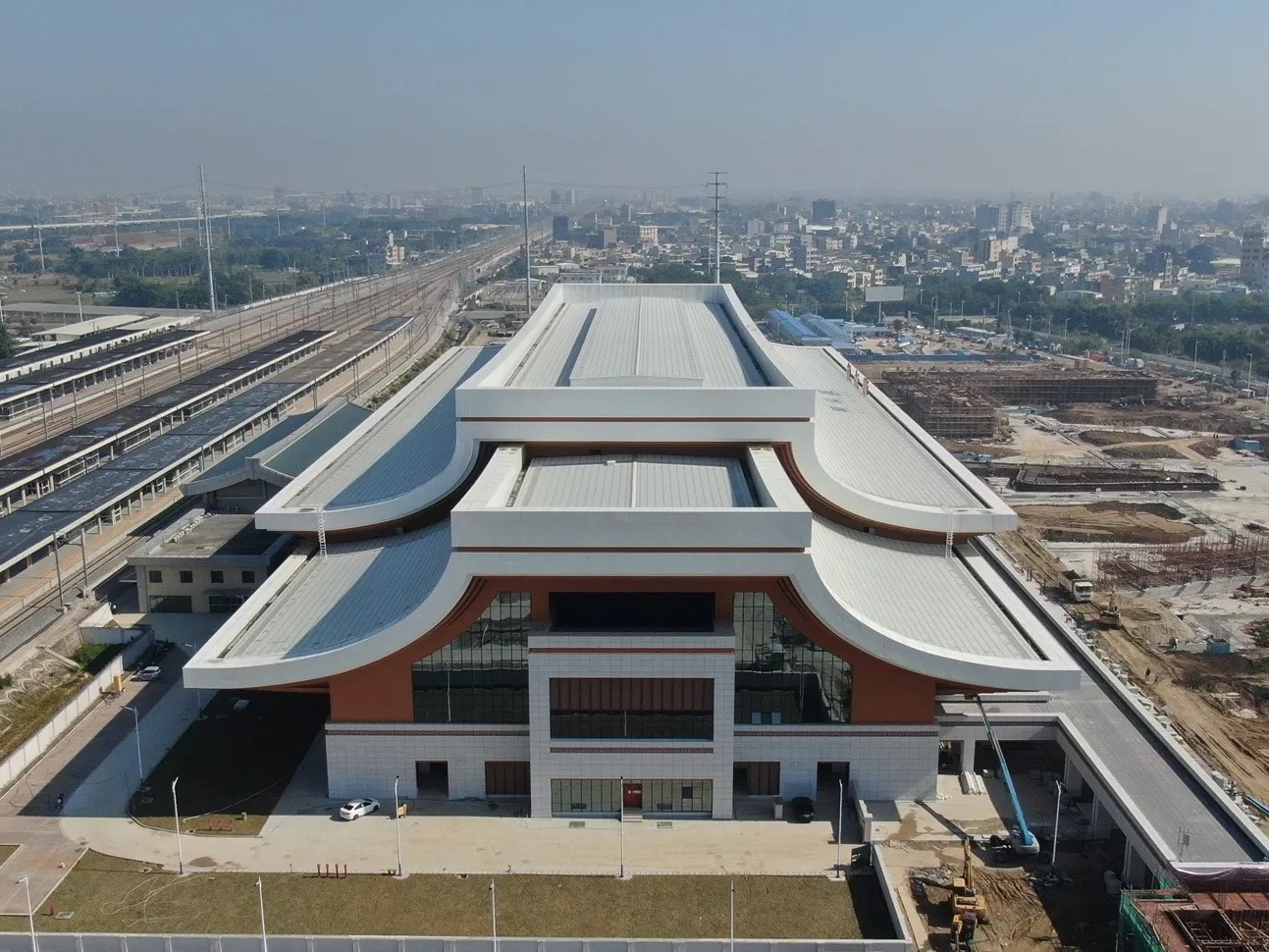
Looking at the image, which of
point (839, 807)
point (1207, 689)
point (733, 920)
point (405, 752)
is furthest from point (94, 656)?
point (1207, 689)

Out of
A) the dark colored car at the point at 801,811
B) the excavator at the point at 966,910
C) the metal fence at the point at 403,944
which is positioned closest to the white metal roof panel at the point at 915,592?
the dark colored car at the point at 801,811

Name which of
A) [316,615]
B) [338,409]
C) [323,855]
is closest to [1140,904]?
[323,855]

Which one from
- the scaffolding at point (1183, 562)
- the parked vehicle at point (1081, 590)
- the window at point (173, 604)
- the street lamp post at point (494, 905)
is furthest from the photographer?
the scaffolding at point (1183, 562)


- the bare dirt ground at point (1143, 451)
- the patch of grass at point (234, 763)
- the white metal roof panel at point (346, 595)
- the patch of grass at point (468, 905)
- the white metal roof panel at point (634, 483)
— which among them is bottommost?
the bare dirt ground at point (1143, 451)

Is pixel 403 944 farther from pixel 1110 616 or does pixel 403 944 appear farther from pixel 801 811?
pixel 1110 616

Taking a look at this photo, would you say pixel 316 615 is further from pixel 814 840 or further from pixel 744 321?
pixel 744 321

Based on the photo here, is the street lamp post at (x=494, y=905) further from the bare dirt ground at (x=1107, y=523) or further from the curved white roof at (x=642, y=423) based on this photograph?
the bare dirt ground at (x=1107, y=523)

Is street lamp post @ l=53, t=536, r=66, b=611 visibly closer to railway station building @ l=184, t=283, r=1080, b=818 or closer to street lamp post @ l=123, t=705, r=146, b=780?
street lamp post @ l=123, t=705, r=146, b=780
